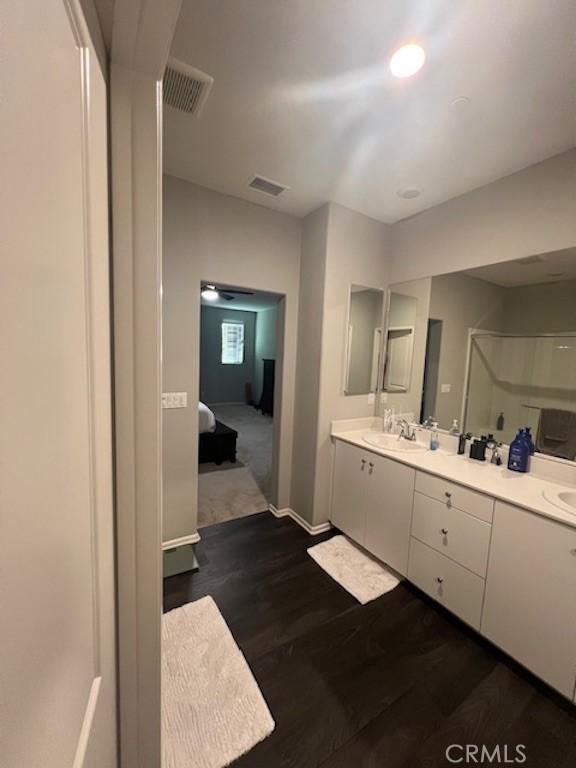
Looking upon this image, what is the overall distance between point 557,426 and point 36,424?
2.34 meters

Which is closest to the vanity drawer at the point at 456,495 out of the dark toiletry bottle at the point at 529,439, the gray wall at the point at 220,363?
the dark toiletry bottle at the point at 529,439

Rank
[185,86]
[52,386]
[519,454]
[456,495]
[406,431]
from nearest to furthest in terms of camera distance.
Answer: [52,386]
[185,86]
[456,495]
[519,454]
[406,431]

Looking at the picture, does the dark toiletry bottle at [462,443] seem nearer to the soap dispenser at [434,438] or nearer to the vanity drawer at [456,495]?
the soap dispenser at [434,438]

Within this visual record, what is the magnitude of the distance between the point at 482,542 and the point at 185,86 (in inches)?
105

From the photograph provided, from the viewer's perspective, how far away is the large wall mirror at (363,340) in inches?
103

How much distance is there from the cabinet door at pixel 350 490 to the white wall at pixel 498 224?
5.11ft

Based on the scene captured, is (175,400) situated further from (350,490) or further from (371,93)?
(371,93)

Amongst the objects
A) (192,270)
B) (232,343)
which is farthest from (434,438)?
(232,343)

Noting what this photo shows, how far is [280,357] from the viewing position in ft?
9.02

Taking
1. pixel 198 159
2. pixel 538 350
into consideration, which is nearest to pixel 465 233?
pixel 538 350

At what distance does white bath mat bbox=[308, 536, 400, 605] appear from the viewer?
1.96 m

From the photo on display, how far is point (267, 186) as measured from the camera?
86.0 inches

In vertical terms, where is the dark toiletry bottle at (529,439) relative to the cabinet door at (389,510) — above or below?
above

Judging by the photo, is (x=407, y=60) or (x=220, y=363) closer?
(x=407, y=60)
